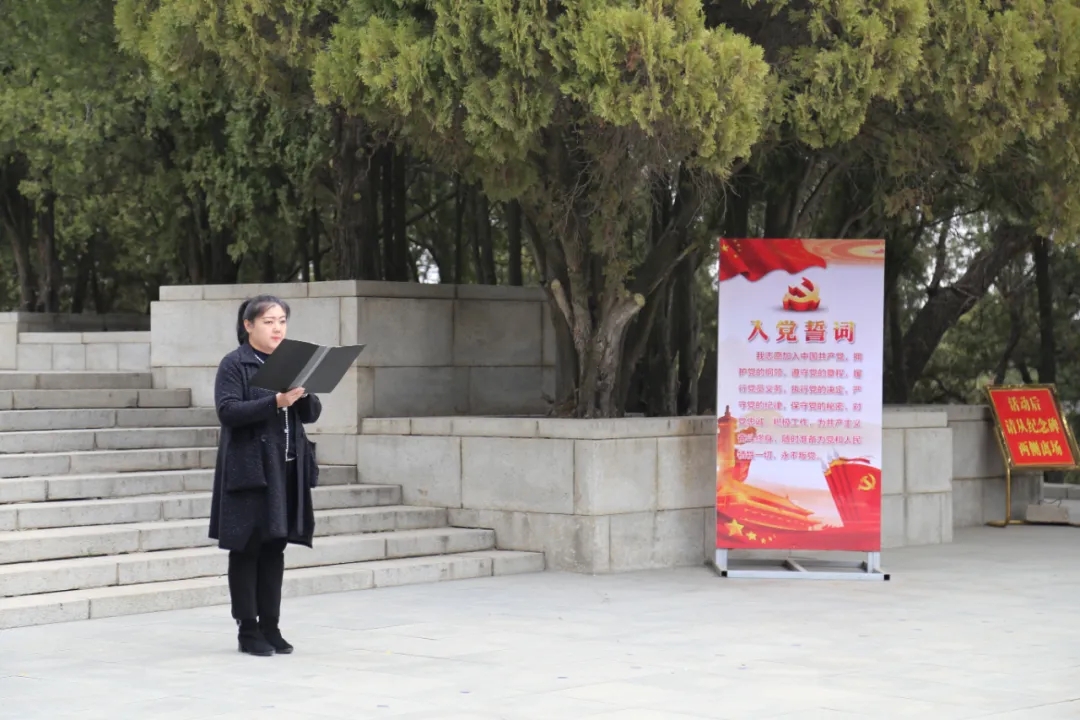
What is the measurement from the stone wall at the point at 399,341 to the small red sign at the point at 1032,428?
179 inches

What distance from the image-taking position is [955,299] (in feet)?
66.8

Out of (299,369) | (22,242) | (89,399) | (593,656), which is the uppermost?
(22,242)

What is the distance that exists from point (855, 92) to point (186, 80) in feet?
16.8

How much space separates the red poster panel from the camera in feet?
38.4

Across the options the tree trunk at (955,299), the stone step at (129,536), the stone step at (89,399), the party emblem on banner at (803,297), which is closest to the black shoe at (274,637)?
the stone step at (129,536)

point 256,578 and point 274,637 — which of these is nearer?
point 256,578

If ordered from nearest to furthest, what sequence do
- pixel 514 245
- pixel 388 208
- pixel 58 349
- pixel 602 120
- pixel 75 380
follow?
pixel 602 120
pixel 75 380
pixel 58 349
pixel 388 208
pixel 514 245

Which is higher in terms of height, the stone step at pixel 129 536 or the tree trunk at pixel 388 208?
the tree trunk at pixel 388 208

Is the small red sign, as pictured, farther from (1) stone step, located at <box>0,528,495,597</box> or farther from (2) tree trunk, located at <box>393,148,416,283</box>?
(2) tree trunk, located at <box>393,148,416,283</box>

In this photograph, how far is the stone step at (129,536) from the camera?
1017 cm

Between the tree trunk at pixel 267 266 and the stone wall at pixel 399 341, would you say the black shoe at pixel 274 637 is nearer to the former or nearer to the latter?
the stone wall at pixel 399 341

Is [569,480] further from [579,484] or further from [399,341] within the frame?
[399,341]

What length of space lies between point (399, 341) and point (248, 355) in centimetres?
581

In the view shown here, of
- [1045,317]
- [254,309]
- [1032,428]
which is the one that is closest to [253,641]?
[254,309]
